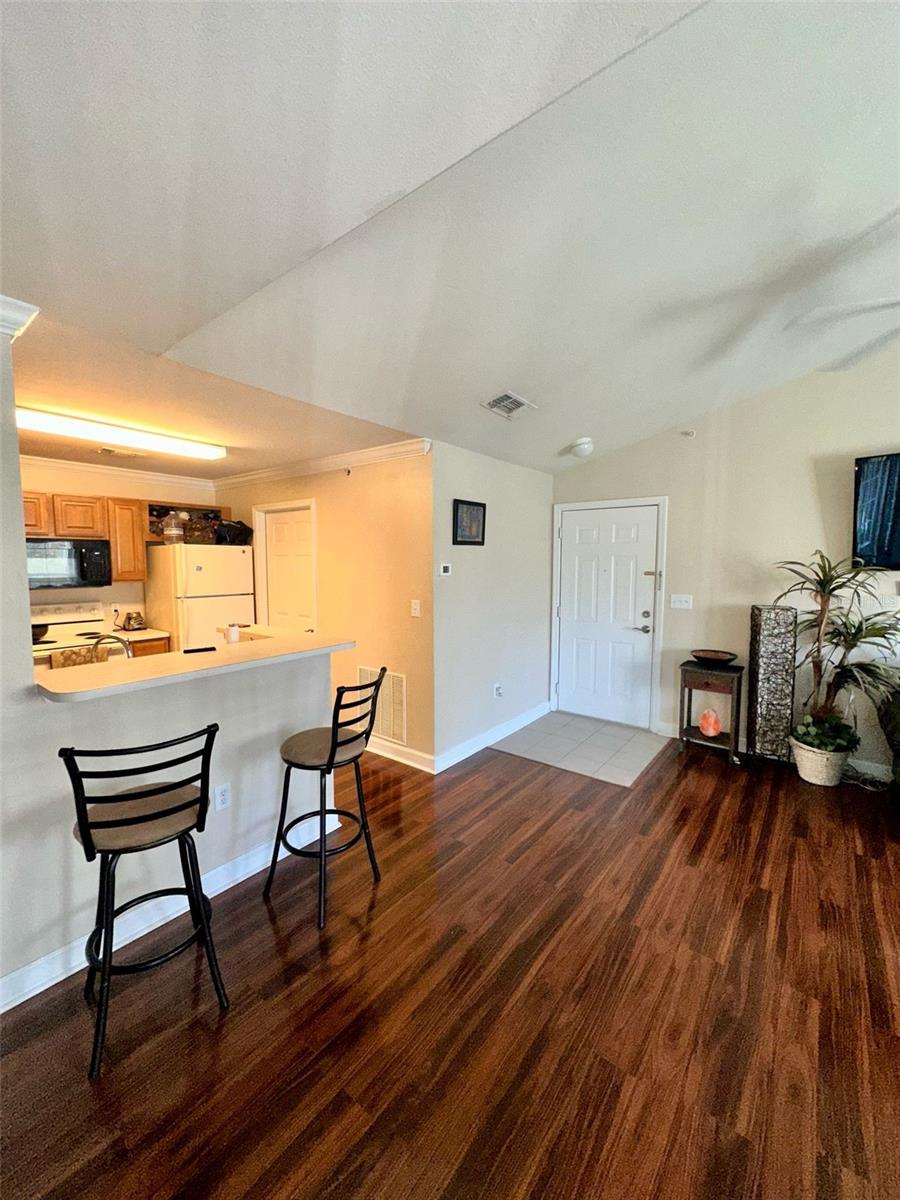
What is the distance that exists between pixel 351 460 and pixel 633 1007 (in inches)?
140

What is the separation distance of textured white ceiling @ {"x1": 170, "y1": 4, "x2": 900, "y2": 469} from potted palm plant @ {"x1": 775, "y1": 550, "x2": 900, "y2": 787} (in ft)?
5.15

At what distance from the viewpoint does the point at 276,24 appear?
92 cm

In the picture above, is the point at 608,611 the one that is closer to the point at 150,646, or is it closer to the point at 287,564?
the point at 287,564

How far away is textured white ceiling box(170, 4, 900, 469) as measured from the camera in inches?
53.5

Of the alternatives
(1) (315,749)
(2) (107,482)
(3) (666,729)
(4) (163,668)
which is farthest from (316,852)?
(2) (107,482)

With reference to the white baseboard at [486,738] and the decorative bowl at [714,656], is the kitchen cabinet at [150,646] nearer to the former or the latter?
the white baseboard at [486,738]

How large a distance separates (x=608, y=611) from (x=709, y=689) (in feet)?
3.52

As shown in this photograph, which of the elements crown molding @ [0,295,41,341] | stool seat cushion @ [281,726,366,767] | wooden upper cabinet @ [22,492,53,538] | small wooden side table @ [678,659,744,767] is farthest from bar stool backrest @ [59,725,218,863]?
small wooden side table @ [678,659,744,767]

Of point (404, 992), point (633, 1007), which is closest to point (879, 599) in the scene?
point (633, 1007)

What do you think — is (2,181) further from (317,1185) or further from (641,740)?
(641,740)

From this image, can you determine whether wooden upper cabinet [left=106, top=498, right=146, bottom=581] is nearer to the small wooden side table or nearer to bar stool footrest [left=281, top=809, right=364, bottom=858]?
bar stool footrest [left=281, top=809, right=364, bottom=858]

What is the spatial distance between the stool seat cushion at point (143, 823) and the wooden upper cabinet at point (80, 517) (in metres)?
3.13

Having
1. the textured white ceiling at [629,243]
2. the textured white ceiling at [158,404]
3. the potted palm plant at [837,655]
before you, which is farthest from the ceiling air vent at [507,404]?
the potted palm plant at [837,655]

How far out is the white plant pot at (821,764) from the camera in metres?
3.24
